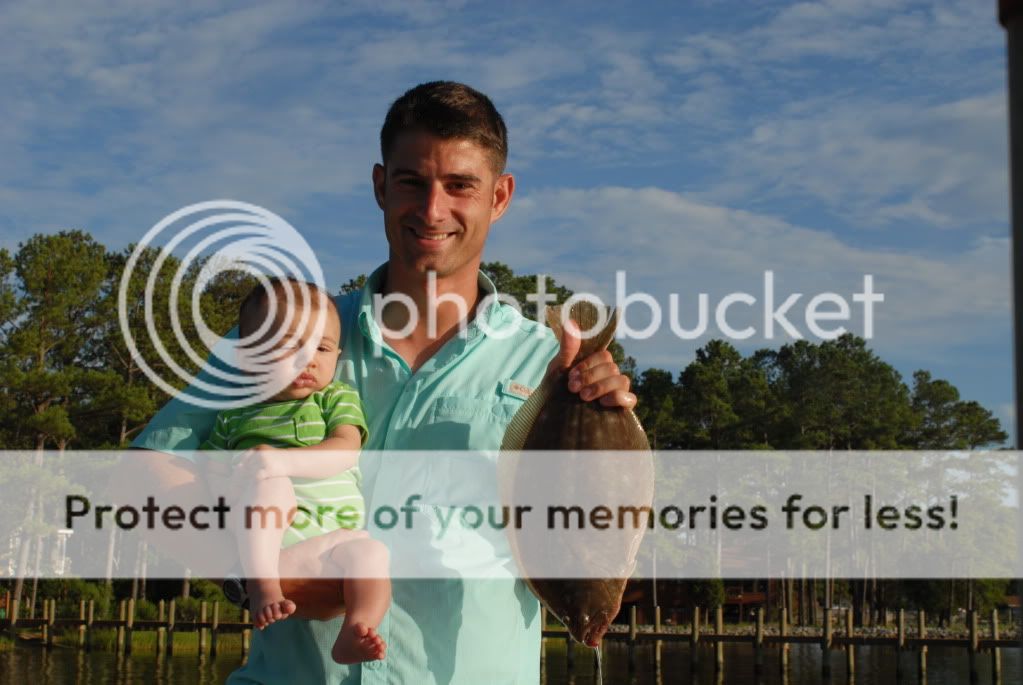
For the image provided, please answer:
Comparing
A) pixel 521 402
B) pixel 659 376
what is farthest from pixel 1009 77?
pixel 659 376

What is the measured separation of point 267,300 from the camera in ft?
11.1

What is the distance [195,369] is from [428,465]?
118ft

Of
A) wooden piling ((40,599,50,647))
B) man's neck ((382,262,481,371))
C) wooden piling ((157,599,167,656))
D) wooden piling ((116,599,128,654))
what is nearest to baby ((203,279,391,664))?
man's neck ((382,262,481,371))

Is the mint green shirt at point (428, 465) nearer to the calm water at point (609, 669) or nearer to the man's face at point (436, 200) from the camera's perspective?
the man's face at point (436, 200)

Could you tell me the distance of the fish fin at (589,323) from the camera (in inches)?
119

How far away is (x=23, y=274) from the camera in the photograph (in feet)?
120

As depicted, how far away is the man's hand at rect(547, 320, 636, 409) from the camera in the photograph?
2.91 metres

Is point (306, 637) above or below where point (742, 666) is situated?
above

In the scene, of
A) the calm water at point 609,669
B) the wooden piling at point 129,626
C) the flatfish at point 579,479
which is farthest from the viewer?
the wooden piling at point 129,626

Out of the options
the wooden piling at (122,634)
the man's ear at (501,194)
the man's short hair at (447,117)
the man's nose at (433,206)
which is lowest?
the wooden piling at (122,634)

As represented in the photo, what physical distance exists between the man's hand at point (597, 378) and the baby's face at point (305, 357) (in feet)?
2.61

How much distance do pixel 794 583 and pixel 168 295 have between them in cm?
3751

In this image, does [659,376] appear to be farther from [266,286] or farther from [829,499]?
[266,286]

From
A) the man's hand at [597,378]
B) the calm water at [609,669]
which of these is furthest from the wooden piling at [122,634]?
the man's hand at [597,378]
